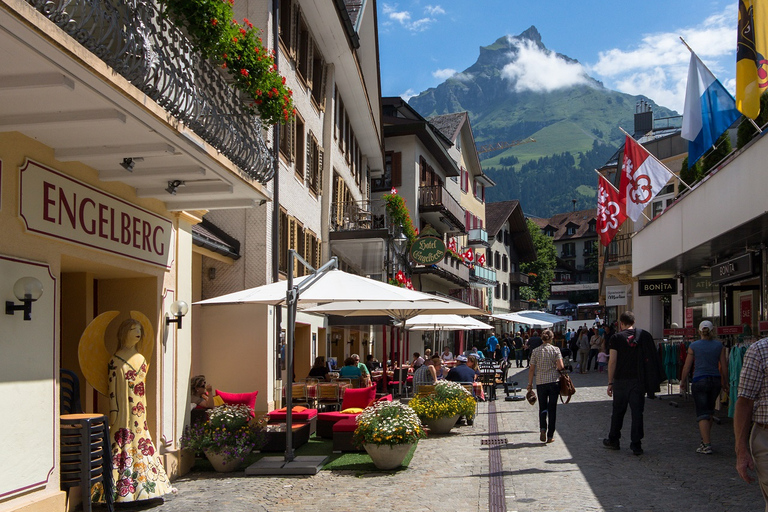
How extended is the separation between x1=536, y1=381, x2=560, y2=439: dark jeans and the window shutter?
28.1 metres

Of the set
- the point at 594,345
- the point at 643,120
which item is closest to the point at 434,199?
the point at 594,345

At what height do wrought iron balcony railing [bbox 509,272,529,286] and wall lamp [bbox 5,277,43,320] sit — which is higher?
wrought iron balcony railing [bbox 509,272,529,286]

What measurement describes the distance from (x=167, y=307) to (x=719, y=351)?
7391mm

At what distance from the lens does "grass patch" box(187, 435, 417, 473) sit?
10.8 m

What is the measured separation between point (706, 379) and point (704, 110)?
16.9 ft

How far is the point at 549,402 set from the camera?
12.6 meters

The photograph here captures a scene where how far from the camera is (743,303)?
55.4ft

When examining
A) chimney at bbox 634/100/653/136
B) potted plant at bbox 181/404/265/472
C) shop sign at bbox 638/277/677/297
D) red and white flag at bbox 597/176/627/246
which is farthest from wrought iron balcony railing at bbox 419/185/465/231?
chimney at bbox 634/100/653/136

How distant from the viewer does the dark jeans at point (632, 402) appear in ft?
36.2

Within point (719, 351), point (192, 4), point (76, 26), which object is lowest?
point (719, 351)

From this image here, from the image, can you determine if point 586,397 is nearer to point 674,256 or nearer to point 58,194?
point 674,256

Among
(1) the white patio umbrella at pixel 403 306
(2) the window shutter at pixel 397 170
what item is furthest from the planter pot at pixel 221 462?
(2) the window shutter at pixel 397 170

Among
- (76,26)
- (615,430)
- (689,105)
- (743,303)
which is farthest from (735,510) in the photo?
(743,303)

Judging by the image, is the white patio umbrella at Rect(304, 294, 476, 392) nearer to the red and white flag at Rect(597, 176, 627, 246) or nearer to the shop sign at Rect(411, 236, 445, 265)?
the red and white flag at Rect(597, 176, 627, 246)
